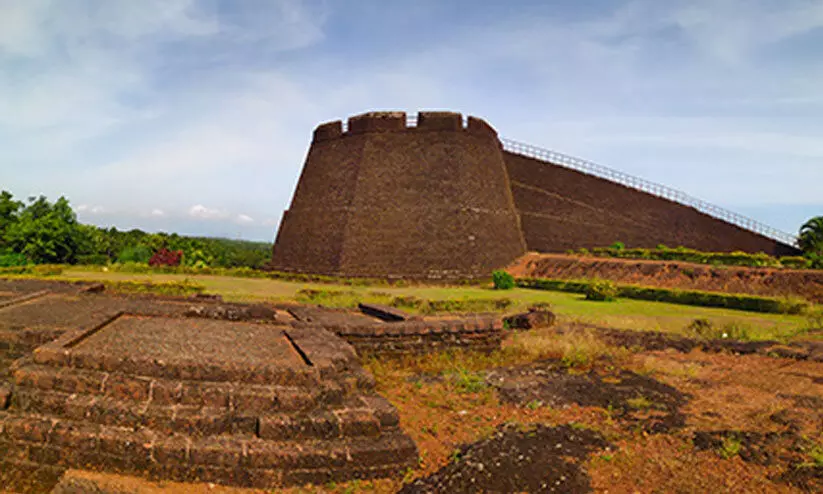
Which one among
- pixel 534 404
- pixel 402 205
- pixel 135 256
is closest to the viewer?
pixel 534 404

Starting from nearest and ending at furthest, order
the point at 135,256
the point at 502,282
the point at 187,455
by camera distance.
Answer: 1. the point at 187,455
2. the point at 502,282
3. the point at 135,256

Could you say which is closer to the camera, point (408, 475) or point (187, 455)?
point (187, 455)

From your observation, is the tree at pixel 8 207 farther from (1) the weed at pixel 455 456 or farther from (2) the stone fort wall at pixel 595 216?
(1) the weed at pixel 455 456

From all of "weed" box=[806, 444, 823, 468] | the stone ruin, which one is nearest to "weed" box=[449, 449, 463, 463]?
the stone ruin

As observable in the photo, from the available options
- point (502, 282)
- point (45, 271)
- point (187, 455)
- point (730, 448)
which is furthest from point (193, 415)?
point (45, 271)

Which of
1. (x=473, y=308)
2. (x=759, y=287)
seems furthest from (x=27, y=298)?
(x=759, y=287)

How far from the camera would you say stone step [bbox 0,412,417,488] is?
3016 millimetres

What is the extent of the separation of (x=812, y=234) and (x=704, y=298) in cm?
1725

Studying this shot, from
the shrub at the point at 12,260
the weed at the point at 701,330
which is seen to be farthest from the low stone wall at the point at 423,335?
the shrub at the point at 12,260

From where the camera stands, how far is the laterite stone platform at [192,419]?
303cm

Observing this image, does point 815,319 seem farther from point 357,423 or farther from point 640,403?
point 357,423

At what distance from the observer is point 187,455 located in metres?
3.03

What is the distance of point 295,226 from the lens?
21.4 metres

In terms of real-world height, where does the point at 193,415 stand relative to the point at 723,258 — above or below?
below
